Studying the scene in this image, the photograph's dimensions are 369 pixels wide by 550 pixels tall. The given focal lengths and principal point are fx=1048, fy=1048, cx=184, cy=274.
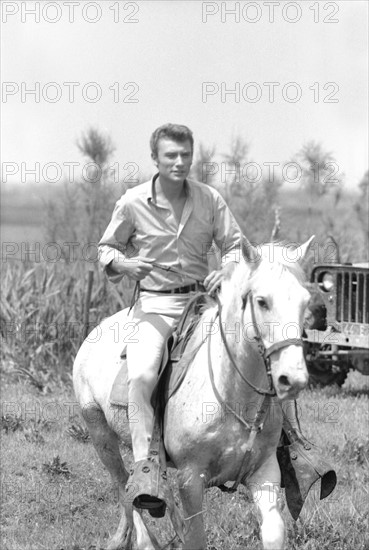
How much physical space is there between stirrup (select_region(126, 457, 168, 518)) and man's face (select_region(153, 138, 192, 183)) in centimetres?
162

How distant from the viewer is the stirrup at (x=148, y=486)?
17.9 feet

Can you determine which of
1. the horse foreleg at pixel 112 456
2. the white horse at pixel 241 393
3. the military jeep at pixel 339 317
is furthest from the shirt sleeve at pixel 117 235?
the military jeep at pixel 339 317

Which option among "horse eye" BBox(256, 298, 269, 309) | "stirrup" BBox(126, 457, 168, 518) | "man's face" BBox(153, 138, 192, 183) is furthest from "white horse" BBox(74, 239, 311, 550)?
"man's face" BBox(153, 138, 192, 183)

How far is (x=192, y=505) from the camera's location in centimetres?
546

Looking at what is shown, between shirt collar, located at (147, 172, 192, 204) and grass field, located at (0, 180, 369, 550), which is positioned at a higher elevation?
shirt collar, located at (147, 172, 192, 204)

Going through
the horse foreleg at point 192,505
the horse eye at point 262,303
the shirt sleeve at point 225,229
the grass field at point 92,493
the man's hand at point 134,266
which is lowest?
the grass field at point 92,493

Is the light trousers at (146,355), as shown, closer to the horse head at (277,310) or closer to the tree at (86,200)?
the horse head at (277,310)

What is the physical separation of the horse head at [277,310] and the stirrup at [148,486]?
0.88 m

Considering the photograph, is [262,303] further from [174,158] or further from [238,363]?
[174,158]

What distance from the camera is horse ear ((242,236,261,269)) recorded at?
512 centimetres

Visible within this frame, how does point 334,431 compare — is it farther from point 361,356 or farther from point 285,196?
point 285,196

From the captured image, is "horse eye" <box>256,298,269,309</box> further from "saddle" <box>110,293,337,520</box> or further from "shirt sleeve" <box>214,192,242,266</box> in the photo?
"shirt sleeve" <box>214,192,242,266</box>

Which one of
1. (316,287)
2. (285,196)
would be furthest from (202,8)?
(285,196)

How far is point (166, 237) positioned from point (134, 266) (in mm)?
334
